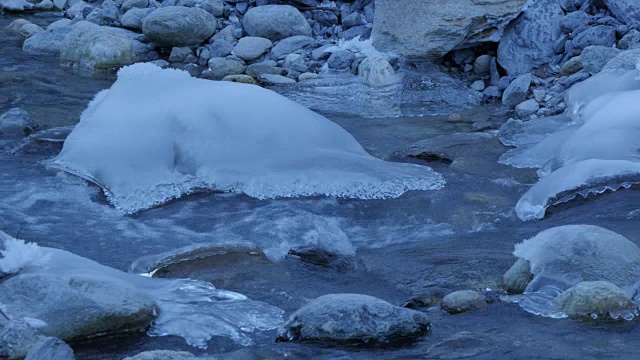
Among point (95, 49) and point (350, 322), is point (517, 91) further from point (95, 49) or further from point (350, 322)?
point (350, 322)

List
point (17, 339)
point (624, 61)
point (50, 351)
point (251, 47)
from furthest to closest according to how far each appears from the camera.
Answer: point (251, 47), point (624, 61), point (17, 339), point (50, 351)

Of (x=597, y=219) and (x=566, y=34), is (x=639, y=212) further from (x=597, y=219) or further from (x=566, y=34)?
(x=566, y=34)

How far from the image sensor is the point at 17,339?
3.43 metres

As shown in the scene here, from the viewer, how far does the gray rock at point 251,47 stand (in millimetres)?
Result: 10023

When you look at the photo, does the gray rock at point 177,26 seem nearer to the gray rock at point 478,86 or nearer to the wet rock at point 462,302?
the gray rock at point 478,86

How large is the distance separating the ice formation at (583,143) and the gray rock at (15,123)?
3.54 m

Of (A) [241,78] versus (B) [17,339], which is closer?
(B) [17,339]

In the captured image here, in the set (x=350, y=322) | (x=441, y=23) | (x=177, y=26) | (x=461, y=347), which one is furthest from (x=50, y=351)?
(x=177, y=26)

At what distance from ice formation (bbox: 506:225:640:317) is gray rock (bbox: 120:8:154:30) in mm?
7651

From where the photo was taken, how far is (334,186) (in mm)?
5941

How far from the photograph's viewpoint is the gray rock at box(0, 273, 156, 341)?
3695 millimetres

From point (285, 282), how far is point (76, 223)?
1.59m

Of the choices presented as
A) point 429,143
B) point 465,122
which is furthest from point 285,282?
point 465,122

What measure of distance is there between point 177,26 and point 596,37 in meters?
4.50
